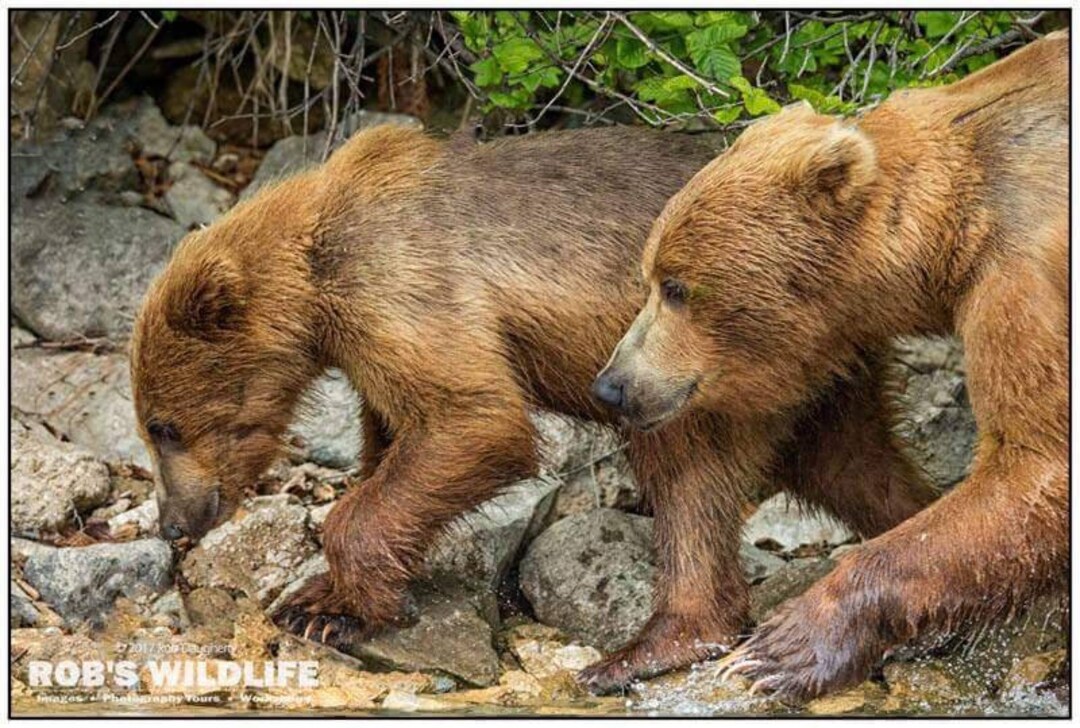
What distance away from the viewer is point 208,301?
9219 millimetres

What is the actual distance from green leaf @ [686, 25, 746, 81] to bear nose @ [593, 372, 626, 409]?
1729 millimetres

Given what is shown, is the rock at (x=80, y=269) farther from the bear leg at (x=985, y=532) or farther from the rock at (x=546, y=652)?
the bear leg at (x=985, y=532)

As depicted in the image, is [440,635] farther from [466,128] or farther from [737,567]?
[466,128]

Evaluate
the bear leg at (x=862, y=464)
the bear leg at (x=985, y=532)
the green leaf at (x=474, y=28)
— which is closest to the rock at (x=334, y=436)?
the green leaf at (x=474, y=28)

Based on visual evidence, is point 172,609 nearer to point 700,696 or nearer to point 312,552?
point 312,552

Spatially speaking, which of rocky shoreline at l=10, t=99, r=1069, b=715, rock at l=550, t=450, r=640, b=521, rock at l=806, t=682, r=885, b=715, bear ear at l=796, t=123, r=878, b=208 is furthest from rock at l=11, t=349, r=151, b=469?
bear ear at l=796, t=123, r=878, b=208

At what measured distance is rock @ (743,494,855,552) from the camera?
10797mm

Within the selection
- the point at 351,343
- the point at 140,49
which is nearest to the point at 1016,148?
the point at 351,343

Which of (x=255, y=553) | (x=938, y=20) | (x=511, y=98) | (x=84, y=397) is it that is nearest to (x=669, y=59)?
(x=511, y=98)

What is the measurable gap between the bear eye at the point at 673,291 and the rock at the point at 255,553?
107 inches

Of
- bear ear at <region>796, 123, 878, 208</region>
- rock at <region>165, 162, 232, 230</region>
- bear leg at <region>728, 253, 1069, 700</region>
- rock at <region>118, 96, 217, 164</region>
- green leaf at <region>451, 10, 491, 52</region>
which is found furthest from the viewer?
rock at <region>118, 96, 217, 164</region>

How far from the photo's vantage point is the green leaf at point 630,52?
964 centimetres

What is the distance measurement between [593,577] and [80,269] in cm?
435

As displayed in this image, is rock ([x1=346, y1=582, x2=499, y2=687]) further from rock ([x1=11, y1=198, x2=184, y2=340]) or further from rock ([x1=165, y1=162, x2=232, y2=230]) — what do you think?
rock ([x1=165, y1=162, x2=232, y2=230])
